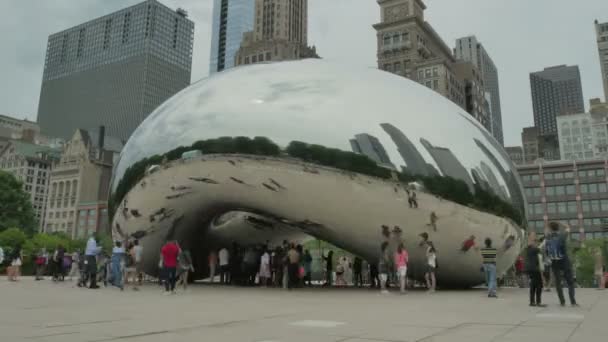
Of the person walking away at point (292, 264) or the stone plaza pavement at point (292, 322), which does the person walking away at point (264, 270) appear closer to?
the person walking away at point (292, 264)

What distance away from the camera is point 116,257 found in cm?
1442

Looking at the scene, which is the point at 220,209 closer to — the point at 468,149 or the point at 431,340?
the point at 468,149

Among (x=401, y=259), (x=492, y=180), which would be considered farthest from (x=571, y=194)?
(x=401, y=259)

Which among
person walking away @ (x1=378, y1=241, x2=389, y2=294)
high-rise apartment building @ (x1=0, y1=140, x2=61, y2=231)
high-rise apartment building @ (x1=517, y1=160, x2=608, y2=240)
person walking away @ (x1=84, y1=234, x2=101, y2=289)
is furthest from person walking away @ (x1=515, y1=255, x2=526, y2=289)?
high-rise apartment building @ (x1=0, y1=140, x2=61, y2=231)

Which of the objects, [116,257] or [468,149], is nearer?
[468,149]

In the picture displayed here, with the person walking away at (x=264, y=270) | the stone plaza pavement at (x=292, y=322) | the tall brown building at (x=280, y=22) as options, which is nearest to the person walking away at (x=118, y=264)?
the person walking away at (x=264, y=270)

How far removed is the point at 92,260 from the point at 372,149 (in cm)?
870

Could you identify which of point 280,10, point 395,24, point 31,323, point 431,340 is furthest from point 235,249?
point 280,10

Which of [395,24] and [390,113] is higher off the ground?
[395,24]

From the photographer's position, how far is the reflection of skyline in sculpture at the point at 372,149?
11.7 m

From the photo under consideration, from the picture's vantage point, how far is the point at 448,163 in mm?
12000

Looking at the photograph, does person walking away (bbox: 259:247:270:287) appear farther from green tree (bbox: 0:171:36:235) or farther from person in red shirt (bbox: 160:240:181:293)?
green tree (bbox: 0:171:36:235)

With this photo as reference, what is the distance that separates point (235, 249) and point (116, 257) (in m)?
3.82

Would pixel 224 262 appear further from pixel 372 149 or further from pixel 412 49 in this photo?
pixel 412 49
